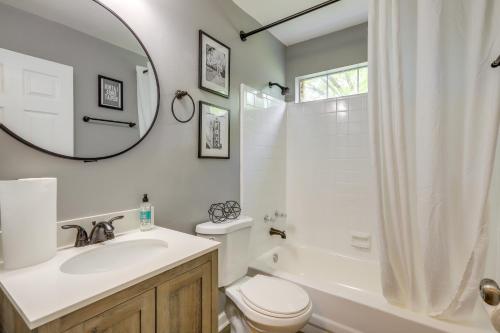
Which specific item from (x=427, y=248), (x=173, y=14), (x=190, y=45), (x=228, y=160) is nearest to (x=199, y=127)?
(x=228, y=160)

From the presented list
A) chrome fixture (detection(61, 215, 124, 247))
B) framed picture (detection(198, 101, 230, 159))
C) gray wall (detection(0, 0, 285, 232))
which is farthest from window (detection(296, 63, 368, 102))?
chrome fixture (detection(61, 215, 124, 247))

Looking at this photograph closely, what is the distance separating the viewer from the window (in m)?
2.46

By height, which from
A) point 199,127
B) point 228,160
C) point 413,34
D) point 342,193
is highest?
point 413,34

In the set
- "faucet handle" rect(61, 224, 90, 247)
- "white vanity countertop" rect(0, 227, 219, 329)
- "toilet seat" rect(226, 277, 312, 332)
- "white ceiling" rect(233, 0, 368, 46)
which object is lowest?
"toilet seat" rect(226, 277, 312, 332)

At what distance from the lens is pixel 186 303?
985 millimetres

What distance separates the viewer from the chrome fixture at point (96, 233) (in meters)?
1.07

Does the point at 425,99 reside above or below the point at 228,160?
above

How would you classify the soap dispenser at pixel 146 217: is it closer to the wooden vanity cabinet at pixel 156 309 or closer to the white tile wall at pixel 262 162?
the wooden vanity cabinet at pixel 156 309

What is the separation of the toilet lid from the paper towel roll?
1.01 metres

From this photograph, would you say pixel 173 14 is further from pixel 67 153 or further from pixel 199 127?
pixel 67 153

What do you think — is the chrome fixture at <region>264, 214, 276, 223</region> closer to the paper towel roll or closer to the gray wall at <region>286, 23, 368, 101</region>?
A: the gray wall at <region>286, 23, 368, 101</region>

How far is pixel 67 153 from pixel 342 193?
219 centimetres

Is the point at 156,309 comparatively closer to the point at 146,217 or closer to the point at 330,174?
the point at 146,217

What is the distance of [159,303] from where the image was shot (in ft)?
2.87
